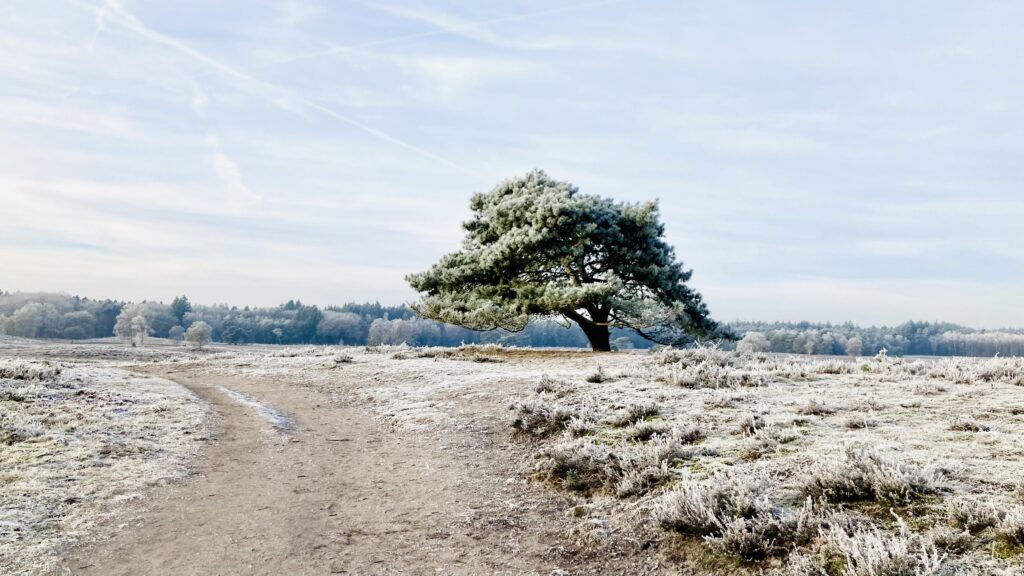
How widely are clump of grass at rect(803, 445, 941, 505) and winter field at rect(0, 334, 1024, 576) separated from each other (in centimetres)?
2

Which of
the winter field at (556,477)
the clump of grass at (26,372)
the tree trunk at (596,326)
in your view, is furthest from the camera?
the tree trunk at (596,326)

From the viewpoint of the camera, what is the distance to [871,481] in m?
6.05

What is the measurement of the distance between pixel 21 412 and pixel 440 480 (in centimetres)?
1006

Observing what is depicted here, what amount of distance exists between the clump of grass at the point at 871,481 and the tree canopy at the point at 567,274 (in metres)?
17.3

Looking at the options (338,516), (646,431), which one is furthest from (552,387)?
(338,516)

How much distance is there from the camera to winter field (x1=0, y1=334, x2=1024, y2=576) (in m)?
5.66

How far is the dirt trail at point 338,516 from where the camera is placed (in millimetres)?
6281

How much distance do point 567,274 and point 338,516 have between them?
20123 millimetres

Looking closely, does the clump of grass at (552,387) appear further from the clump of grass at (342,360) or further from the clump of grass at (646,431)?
the clump of grass at (342,360)

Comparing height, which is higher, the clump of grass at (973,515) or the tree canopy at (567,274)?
the tree canopy at (567,274)

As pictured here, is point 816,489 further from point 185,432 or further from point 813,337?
point 813,337

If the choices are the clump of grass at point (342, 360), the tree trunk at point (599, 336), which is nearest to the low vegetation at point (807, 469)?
the clump of grass at point (342, 360)

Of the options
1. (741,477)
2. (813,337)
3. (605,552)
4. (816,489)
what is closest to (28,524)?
(605,552)

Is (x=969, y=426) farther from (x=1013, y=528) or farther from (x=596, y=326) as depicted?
(x=596, y=326)
